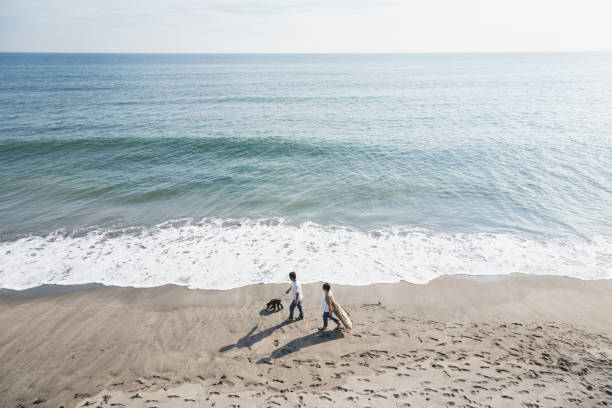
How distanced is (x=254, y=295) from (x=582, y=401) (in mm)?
8869

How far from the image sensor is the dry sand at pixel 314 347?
7027mm

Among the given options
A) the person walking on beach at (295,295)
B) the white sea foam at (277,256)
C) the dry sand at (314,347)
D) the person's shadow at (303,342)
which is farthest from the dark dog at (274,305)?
the white sea foam at (277,256)

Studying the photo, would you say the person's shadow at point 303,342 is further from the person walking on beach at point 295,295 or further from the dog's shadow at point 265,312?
the dog's shadow at point 265,312

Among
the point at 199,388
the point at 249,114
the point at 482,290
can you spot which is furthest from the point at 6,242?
the point at 249,114

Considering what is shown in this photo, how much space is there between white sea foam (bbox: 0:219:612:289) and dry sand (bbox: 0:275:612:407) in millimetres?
770

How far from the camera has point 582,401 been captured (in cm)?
665

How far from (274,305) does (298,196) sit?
31.9 feet

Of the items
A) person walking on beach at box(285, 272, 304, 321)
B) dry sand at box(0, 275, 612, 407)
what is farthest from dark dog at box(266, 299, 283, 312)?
person walking on beach at box(285, 272, 304, 321)

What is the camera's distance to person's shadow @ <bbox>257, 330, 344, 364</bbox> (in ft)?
27.2

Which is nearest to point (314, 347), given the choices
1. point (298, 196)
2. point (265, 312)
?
point (265, 312)

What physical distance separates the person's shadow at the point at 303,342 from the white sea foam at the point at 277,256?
2882 millimetres

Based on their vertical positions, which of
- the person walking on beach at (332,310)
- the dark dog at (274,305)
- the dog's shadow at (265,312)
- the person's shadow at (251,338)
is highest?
the person walking on beach at (332,310)

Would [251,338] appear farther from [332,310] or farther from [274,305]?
[332,310]

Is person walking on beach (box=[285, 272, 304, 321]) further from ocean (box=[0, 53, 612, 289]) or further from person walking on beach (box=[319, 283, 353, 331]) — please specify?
ocean (box=[0, 53, 612, 289])
